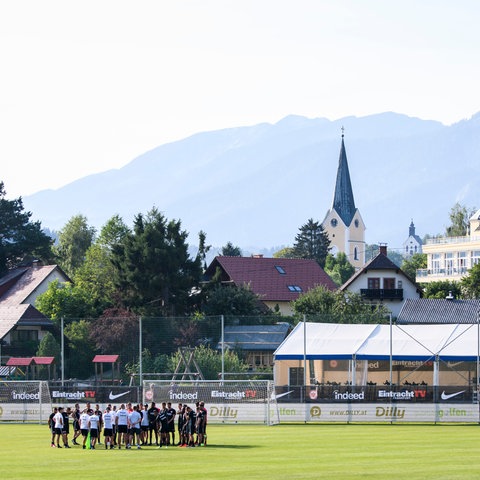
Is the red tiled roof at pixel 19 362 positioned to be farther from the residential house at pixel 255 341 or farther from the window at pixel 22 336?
the window at pixel 22 336

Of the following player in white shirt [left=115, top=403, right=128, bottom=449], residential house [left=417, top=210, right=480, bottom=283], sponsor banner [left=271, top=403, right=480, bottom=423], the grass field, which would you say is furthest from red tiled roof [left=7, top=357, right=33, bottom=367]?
residential house [left=417, top=210, right=480, bottom=283]

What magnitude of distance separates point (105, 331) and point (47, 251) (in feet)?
154

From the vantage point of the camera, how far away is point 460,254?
486 ft

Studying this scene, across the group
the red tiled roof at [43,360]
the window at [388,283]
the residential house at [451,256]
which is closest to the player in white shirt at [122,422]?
the red tiled roof at [43,360]

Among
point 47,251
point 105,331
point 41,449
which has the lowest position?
point 41,449

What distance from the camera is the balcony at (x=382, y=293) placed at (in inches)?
4353

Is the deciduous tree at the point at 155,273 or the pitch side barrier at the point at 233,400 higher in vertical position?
the deciduous tree at the point at 155,273

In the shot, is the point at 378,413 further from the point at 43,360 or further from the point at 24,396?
the point at 43,360

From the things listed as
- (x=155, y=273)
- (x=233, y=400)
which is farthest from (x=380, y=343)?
(x=155, y=273)

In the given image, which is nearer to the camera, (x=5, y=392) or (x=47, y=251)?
(x=5, y=392)

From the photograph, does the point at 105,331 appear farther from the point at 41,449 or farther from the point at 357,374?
the point at 41,449

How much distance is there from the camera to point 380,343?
212 feet

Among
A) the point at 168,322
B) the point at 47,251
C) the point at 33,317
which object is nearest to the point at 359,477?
the point at 168,322

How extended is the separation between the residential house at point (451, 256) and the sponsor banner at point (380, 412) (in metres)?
88.5
